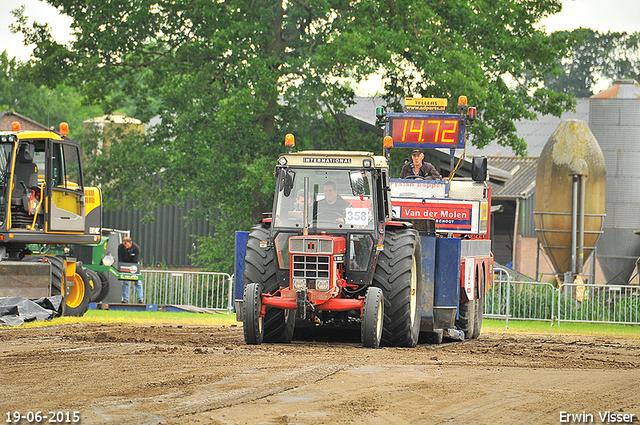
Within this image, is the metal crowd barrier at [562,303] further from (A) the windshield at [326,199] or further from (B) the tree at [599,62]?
(B) the tree at [599,62]

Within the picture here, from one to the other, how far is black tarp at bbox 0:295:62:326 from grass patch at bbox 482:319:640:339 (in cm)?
858

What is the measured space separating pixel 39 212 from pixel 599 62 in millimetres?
61905

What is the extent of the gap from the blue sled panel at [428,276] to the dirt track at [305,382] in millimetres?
706

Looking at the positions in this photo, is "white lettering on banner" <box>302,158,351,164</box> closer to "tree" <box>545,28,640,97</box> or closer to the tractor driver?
the tractor driver

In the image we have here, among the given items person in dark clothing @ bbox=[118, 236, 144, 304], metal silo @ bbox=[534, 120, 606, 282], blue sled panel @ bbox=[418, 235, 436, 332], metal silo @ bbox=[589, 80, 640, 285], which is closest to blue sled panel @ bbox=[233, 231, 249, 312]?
blue sled panel @ bbox=[418, 235, 436, 332]

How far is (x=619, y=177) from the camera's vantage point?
2762 cm

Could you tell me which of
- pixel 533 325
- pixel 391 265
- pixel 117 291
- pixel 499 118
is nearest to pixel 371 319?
pixel 391 265

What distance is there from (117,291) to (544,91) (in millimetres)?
13557

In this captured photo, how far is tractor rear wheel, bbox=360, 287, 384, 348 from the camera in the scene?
38.2 ft

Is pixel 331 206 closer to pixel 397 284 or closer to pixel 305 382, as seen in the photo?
pixel 397 284

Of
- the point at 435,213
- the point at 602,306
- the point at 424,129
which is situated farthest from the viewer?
the point at 602,306

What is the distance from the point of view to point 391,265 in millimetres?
12195

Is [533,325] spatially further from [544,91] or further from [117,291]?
[117,291]

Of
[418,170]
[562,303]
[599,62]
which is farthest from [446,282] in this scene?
[599,62]
